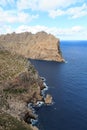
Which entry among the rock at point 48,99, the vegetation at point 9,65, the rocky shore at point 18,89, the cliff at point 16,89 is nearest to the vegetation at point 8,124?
the cliff at point 16,89

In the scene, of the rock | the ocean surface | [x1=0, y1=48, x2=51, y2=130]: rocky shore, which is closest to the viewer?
the ocean surface

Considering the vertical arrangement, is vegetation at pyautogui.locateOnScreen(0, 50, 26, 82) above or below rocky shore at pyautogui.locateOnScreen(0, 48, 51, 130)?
above

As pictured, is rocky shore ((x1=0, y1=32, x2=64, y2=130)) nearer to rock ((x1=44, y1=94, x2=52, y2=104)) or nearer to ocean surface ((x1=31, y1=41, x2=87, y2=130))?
rock ((x1=44, y1=94, x2=52, y2=104))

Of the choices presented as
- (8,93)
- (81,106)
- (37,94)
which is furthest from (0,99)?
(81,106)

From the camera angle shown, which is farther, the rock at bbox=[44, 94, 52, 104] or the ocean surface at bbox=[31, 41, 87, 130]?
the rock at bbox=[44, 94, 52, 104]

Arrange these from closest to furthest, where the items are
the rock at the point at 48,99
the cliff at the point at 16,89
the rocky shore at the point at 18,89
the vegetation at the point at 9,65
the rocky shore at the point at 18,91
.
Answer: the cliff at the point at 16,89, the rocky shore at the point at 18,91, the rocky shore at the point at 18,89, the vegetation at the point at 9,65, the rock at the point at 48,99

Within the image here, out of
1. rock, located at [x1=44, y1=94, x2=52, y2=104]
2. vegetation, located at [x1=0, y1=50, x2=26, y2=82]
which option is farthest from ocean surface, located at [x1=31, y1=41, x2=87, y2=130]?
vegetation, located at [x1=0, y1=50, x2=26, y2=82]

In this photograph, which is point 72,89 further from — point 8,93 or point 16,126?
point 16,126

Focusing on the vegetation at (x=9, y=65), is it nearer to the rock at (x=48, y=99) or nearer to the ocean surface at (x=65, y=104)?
the rock at (x=48, y=99)

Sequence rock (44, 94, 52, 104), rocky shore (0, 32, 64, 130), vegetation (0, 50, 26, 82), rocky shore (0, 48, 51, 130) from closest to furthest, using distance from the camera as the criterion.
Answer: rocky shore (0, 32, 64, 130), rocky shore (0, 48, 51, 130), vegetation (0, 50, 26, 82), rock (44, 94, 52, 104)
